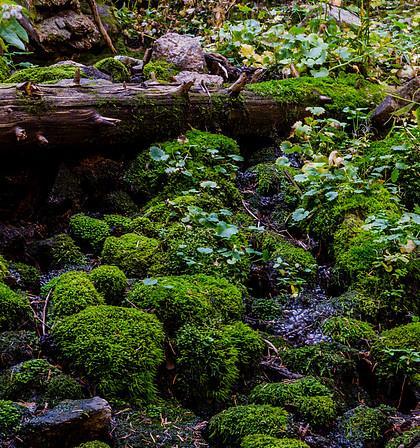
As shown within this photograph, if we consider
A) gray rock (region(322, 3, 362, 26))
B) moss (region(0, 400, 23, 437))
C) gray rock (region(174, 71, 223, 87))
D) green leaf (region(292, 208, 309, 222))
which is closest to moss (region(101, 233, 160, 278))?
green leaf (region(292, 208, 309, 222))

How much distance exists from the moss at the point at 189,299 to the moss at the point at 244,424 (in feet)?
1.95

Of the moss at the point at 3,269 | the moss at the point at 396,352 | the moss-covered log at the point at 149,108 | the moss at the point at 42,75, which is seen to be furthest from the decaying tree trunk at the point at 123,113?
the moss at the point at 396,352

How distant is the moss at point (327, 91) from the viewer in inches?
210

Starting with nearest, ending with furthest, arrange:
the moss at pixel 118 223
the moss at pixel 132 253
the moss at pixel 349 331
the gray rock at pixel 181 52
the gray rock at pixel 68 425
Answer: the gray rock at pixel 68 425 → the moss at pixel 349 331 → the moss at pixel 132 253 → the moss at pixel 118 223 → the gray rock at pixel 181 52

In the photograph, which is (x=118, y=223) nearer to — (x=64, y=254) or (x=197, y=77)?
(x=64, y=254)

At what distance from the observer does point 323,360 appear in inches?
112

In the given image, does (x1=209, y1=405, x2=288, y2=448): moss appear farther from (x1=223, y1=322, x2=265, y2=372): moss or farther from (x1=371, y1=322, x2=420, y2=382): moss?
(x1=371, y1=322, x2=420, y2=382): moss

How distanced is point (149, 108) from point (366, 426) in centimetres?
307

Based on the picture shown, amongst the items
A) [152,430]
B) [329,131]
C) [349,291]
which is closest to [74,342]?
[152,430]

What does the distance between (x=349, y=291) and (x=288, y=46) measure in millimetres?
3491

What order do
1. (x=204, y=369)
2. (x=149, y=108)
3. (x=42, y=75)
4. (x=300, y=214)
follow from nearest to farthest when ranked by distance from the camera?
(x=204, y=369) → (x=300, y=214) → (x=149, y=108) → (x=42, y=75)

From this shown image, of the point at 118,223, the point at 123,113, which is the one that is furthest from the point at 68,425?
the point at 123,113

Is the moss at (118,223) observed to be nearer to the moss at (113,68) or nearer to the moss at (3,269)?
the moss at (3,269)

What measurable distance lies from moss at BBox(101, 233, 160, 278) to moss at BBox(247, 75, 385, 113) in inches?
91.2
